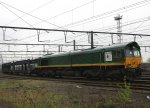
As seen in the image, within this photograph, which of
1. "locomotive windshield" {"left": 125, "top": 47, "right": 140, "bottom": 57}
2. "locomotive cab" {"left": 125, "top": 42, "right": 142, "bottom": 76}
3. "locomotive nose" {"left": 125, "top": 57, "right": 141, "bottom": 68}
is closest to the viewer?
"locomotive cab" {"left": 125, "top": 42, "right": 142, "bottom": 76}

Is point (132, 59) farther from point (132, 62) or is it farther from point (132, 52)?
point (132, 52)

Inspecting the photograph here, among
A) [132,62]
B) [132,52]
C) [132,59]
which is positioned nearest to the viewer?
[132,62]

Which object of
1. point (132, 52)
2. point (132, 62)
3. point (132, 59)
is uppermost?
point (132, 52)

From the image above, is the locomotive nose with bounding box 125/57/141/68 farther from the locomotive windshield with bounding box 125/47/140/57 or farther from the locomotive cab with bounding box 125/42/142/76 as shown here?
the locomotive windshield with bounding box 125/47/140/57

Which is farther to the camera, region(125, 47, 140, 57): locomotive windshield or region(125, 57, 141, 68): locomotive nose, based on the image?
region(125, 47, 140, 57): locomotive windshield

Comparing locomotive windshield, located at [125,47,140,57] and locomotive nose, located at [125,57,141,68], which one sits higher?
locomotive windshield, located at [125,47,140,57]

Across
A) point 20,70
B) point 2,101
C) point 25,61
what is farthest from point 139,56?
point 20,70

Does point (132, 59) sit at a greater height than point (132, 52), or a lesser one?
lesser

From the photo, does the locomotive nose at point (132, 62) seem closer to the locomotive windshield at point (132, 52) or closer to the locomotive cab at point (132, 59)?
the locomotive cab at point (132, 59)

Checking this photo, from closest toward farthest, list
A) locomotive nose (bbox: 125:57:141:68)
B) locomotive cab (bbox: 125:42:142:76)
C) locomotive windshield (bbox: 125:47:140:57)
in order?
locomotive cab (bbox: 125:42:142:76)
locomotive nose (bbox: 125:57:141:68)
locomotive windshield (bbox: 125:47:140:57)

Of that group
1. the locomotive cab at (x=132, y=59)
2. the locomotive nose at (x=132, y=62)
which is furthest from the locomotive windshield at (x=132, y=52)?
the locomotive nose at (x=132, y=62)

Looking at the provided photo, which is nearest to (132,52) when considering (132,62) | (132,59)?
(132,59)

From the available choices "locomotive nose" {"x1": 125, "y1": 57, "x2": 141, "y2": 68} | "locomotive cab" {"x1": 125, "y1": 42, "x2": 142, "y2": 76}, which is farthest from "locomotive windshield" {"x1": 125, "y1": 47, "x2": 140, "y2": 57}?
"locomotive nose" {"x1": 125, "y1": 57, "x2": 141, "y2": 68}

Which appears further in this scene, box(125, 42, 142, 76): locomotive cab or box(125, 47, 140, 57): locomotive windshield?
box(125, 47, 140, 57): locomotive windshield
